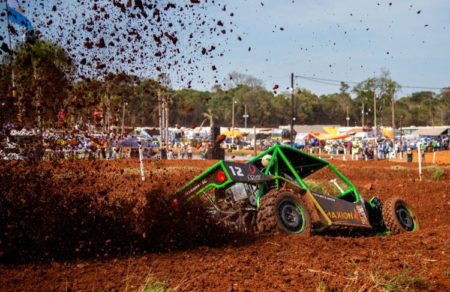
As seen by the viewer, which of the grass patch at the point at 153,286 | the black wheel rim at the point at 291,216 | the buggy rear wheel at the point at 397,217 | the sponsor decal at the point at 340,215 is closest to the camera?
the grass patch at the point at 153,286

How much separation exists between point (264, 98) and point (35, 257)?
333 ft

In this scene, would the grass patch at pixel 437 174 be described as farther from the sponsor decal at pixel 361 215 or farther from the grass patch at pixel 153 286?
the grass patch at pixel 153 286

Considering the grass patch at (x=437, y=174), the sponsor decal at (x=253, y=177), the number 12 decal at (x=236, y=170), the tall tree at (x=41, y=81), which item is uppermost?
the tall tree at (x=41, y=81)

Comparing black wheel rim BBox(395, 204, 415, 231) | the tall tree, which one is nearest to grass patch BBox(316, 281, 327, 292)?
black wheel rim BBox(395, 204, 415, 231)

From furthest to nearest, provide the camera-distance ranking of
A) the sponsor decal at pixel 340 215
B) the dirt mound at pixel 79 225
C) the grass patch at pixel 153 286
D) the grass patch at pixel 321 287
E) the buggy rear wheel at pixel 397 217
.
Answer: the buggy rear wheel at pixel 397 217 < the sponsor decal at pixel 340 215 < the dirt mound at pixel 79 225 < the grass patch at pixel 321 287 < the grass patch at pixel 153 286

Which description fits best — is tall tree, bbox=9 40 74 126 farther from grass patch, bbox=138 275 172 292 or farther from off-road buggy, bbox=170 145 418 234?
grass patch, bbox=138 275 172 292

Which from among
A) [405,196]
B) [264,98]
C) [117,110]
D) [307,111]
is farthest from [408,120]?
[117,110]

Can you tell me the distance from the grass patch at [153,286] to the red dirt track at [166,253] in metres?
0.11

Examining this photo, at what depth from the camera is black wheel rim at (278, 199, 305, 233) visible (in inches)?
294

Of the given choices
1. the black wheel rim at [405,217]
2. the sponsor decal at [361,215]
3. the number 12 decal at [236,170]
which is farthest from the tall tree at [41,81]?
the black wheel rim at [405,217]

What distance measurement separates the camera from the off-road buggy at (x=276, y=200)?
24.3 feet

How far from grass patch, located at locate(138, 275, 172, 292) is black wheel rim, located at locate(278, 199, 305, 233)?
306 centimetres

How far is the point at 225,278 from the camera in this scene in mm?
5039

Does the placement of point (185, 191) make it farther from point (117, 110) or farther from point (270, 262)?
point (117, 110)
